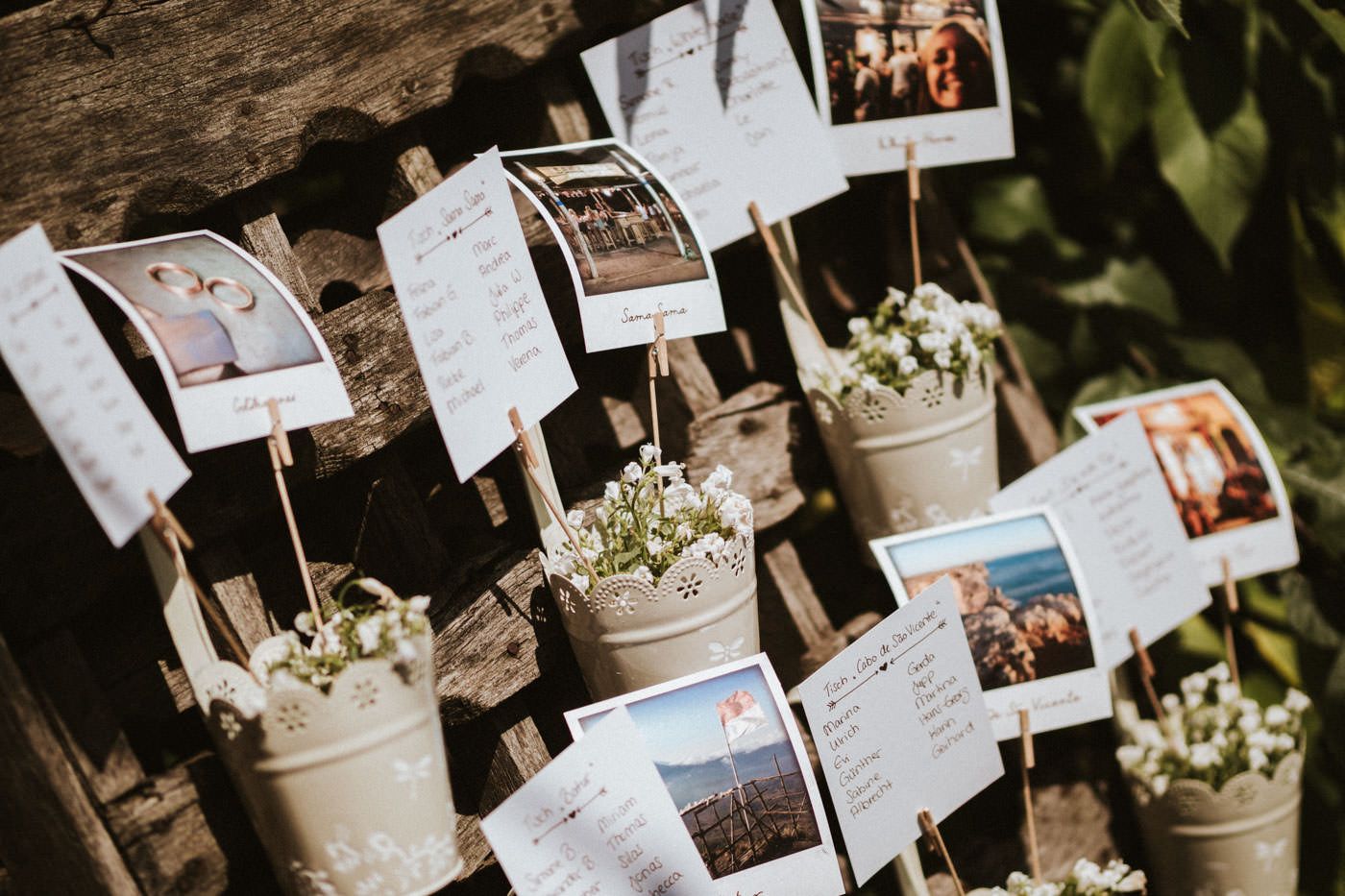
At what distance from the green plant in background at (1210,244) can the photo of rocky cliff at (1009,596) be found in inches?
16.2

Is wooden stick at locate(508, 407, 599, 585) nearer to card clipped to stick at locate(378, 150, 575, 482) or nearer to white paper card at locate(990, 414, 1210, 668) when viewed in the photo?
card clipped to stick at locate(378, 150, 575, 482)

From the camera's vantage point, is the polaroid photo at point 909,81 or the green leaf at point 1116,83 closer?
the polaroid photo at point 909,81

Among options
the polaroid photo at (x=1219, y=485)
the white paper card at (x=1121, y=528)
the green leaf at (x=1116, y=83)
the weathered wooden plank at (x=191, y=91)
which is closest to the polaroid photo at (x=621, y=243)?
the weathered wooden plank at (x=191, y=91)

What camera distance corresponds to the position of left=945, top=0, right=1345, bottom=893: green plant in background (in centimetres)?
162

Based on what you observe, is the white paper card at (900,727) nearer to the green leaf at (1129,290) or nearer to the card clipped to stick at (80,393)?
the card clipped to stick at (80,393)

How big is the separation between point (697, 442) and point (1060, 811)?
736 mm

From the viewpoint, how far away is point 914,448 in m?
1.30

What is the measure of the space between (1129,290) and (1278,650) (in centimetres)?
59

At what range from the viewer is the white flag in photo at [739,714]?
1040mm

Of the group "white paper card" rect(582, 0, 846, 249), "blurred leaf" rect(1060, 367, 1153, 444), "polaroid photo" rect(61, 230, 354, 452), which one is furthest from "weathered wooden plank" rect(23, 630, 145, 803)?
"blurred leaf" rect(1060, 367, 1153, 444)

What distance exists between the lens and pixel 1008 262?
1742 millimetres

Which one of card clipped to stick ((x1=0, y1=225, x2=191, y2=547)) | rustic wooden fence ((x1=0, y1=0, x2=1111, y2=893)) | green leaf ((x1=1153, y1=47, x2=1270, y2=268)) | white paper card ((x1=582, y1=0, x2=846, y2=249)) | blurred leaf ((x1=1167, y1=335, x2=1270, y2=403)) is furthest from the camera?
blurred leaf ((x1=1167, y1=335, x2=1270, y2=403))

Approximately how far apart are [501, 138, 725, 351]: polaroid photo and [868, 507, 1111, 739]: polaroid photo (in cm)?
38

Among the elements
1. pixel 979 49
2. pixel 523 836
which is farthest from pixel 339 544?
pixel 979 49
